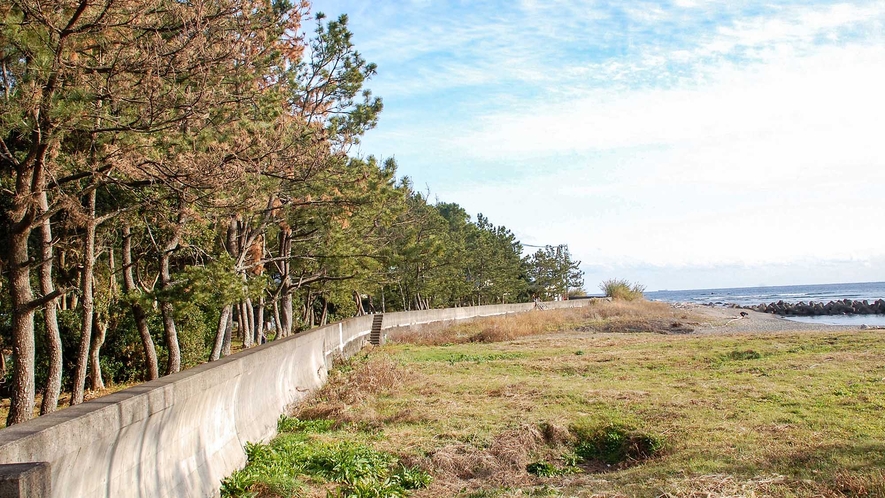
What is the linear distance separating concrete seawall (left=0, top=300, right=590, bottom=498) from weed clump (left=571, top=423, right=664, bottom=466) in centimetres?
414

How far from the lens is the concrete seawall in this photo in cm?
459

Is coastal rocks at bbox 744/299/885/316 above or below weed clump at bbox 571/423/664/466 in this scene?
below

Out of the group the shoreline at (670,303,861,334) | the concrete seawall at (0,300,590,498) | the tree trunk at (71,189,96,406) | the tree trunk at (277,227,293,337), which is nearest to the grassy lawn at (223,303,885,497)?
the concrete seawall at (0,300,590,498)

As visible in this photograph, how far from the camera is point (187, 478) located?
257 inches

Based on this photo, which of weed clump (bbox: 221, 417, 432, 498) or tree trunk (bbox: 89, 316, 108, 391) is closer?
weed clump (bbox: 221, 417, 432, 498)

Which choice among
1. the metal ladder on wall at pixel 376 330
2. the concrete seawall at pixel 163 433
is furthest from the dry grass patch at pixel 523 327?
the concrete seawall at pixel 163 433

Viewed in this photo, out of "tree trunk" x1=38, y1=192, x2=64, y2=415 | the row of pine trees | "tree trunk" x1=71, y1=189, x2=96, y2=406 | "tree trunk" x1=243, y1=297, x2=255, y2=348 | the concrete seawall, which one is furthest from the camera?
"tree trunk" x1=243, y1=297, x2=255, y2=348

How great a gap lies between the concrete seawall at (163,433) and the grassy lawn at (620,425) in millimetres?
580

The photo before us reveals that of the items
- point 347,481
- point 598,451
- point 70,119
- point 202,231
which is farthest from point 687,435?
point 202,231

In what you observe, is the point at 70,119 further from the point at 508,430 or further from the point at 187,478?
the point at 508,430

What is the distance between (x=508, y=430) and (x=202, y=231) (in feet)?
39.5

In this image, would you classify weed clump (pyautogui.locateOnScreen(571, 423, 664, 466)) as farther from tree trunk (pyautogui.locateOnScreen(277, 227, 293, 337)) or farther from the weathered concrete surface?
tree trunk (pyautogui.locateOnScreen(277, 227, 293, 337))

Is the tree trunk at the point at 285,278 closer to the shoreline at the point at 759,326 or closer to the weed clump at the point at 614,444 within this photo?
the weed clump at the point at 614,444

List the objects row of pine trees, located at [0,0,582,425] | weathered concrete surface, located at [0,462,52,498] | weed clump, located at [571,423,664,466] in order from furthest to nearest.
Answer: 1. row of pine trees, located at [0,0,582,425]
2. weed clump, located at [571,423,664,466]
3. weathered concrete surface, located at [0,462,52,498]
